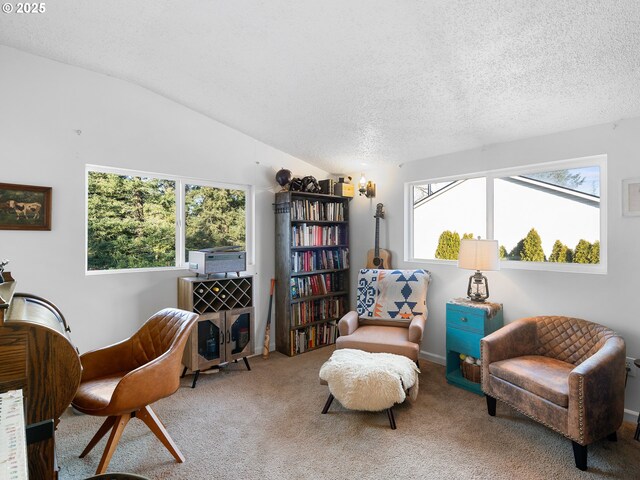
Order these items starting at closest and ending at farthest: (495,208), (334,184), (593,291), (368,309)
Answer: (593,291), (495,208), (368,309), (334,184)

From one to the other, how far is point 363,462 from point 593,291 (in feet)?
7.21

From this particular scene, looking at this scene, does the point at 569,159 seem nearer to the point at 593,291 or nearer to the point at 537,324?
the point at 593,291

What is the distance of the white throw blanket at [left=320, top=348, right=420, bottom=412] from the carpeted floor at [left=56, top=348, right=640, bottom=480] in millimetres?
198

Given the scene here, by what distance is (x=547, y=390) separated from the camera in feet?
6.91

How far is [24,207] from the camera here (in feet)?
8.62

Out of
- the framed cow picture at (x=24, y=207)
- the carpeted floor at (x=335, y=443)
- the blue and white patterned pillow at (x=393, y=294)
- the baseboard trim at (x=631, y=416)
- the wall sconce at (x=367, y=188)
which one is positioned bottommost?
the carpeted floor at (x=335, y=443)

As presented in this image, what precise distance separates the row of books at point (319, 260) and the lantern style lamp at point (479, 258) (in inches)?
67.2

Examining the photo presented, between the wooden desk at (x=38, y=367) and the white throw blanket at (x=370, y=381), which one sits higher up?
the wooden desk at (x=38, y=367)

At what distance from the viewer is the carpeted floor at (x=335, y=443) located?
1.96m

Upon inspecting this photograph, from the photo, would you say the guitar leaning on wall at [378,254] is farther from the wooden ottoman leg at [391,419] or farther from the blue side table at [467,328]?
the wooden ottoman leg at [391,419]

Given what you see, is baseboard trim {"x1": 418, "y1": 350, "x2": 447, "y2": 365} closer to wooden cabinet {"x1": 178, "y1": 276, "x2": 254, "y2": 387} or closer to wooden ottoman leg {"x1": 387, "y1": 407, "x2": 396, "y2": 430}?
wooden ottoman leg {"x1": 387, "y1": 407, "x2": 396, "y2": 430}

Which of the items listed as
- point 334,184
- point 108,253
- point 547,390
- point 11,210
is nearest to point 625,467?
point 547,390

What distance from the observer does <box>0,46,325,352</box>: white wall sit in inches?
103

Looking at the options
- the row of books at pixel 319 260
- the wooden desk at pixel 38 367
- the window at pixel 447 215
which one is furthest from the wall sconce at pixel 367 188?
the wooden desk at pixel 38 367
